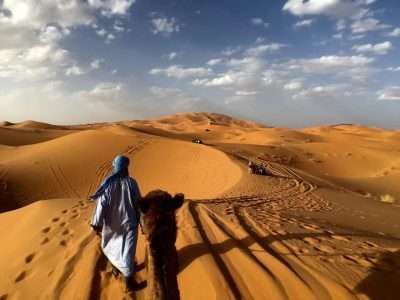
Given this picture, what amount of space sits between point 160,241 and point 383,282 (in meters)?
3.49

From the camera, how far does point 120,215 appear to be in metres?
4.72

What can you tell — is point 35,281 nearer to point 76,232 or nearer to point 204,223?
point 76,232

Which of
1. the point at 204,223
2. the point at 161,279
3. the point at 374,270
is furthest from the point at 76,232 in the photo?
the point at 374,270

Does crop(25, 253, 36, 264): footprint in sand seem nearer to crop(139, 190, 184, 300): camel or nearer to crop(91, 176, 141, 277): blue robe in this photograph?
crop(91, 176, 141, 277): blue robe

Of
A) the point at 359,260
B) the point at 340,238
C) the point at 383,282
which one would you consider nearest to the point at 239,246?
the point at 359,260

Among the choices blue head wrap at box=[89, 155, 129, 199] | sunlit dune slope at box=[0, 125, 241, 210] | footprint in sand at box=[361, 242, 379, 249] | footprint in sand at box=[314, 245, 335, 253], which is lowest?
sunlit dune slope at box=[0, 125, 241, 210]

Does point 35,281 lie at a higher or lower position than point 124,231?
lower

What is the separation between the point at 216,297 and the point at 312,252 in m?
→ 2.23

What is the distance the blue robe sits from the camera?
4.64 meters

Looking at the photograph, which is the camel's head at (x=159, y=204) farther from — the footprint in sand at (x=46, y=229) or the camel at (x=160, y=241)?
the footprint in sand at (x=46, y=229)

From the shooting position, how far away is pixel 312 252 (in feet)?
19.4

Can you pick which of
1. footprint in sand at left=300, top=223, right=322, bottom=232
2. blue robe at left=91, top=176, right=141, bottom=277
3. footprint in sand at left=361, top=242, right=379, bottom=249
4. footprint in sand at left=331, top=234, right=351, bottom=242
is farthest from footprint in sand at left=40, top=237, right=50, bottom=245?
footprint in sand at left=361, top=242, right=379, bottom=249

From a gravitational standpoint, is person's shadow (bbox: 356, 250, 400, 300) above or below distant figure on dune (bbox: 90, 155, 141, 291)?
below

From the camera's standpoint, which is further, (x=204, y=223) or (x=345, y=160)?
(x=345, y=160)
